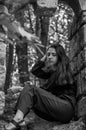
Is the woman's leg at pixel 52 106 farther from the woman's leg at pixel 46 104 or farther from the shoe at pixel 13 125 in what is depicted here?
the shoe at pixel 13 125

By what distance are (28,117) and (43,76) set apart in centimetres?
56

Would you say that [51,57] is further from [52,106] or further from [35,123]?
[35,123]

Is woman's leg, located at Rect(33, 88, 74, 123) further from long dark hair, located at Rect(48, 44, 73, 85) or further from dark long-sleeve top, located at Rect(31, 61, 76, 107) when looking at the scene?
long dark hair, located at Rect(48, 44, 73, 85)

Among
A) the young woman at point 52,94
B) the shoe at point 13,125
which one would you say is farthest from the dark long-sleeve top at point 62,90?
the shoe at point 13,125

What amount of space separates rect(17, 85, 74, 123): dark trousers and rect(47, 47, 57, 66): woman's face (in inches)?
19.5

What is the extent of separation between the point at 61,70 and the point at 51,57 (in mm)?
229

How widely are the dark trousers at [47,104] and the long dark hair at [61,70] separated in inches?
9.6

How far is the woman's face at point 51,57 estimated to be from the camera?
3604 mm

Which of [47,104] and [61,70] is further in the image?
[61,70]

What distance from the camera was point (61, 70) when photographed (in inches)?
137

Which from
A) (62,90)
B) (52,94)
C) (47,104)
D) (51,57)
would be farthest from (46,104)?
(51,57)

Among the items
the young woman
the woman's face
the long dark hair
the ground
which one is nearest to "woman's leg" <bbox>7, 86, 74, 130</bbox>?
the young woman

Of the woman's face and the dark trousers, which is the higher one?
the woman's face

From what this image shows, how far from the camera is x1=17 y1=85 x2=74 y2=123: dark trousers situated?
3068mm
